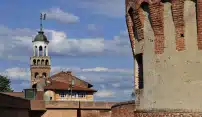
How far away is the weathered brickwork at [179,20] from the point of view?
490 inches

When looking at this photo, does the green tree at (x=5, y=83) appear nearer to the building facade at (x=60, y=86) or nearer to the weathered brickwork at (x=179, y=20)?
the building facade at (x=60, y=86)

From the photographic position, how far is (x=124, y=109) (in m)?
17.2

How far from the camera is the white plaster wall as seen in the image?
12.4 metres

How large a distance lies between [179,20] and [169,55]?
1.01 m

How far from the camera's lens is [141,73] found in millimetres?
14828

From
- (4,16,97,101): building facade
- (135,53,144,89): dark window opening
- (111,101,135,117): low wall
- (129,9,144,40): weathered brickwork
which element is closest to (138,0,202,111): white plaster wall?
(129,9,144,40): weathered brickwork

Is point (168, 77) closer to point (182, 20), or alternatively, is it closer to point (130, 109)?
point (182, 20)

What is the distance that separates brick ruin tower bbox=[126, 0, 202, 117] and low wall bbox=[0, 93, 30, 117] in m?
9.26

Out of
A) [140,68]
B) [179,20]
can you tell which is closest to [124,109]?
[140,68]

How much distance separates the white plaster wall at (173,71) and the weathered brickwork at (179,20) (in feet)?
0.36

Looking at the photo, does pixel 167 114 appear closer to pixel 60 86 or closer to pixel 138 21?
pixel 138 21

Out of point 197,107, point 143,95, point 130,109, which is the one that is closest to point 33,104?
point 130,109

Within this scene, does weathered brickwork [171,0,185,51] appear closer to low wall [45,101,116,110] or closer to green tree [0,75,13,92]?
low wall [45,101,116,110]

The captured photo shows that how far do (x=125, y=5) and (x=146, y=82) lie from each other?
2600mm
